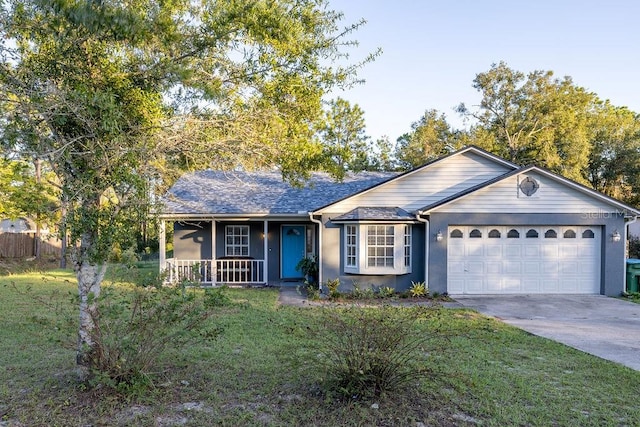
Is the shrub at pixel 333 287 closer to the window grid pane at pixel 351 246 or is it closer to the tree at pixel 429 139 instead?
the window grid pane at pixel 351 246

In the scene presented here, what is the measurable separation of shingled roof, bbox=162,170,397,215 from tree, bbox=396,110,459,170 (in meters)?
10.3

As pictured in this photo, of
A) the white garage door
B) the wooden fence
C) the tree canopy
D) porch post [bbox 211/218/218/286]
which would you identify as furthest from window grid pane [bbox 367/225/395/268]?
the wooden fence

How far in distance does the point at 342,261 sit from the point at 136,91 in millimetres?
8992

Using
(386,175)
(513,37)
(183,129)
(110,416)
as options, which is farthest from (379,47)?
(386,175)

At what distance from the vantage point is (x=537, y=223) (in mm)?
12633

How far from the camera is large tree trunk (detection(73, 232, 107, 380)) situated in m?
4.84

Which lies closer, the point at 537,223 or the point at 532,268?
the point at 537,223

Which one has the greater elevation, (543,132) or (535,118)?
(535,118)

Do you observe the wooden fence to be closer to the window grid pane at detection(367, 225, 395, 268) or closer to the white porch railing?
the white porch railing

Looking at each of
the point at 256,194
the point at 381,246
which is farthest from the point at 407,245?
the point at 256,194

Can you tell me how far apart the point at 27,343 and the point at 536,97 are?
91.4 ft

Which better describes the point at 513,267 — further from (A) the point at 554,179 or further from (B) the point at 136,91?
(B) the point at 136,91

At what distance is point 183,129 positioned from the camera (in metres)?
5.33

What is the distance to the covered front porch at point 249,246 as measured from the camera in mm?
15078
